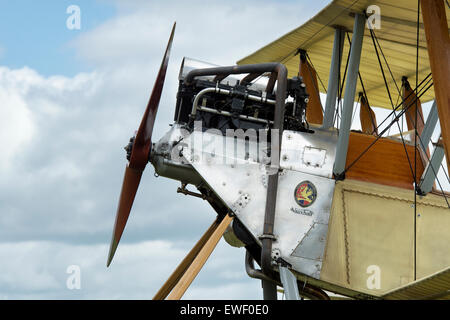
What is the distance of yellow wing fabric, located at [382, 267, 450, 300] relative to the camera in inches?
311

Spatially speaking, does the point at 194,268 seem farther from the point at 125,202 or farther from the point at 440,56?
the point at 440,56

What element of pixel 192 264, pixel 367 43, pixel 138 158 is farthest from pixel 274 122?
pixel 367 43

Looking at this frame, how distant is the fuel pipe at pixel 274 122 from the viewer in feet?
29.9

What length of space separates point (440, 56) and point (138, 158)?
4111mm

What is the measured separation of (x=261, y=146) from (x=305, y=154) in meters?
0.60

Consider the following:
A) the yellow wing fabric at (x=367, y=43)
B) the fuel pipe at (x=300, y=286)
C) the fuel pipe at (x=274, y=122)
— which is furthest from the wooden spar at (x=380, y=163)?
the yellow wing fabric at (x=367, y=43)

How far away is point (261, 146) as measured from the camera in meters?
9.58

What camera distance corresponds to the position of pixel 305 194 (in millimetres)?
9359

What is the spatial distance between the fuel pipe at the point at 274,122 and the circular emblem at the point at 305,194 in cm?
34

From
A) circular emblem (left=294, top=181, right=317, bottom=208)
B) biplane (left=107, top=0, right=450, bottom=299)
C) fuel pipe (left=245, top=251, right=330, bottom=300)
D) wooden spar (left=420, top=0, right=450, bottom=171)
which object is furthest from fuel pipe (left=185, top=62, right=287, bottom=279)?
wooden spar (left=420, top=0, right=450, bottom=171)

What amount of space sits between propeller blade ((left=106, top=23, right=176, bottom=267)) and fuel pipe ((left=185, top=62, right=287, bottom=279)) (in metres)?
0.61

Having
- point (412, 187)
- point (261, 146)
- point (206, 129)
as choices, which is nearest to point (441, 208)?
point (412, 187)

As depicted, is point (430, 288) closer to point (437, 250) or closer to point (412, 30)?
point (437, 250)
